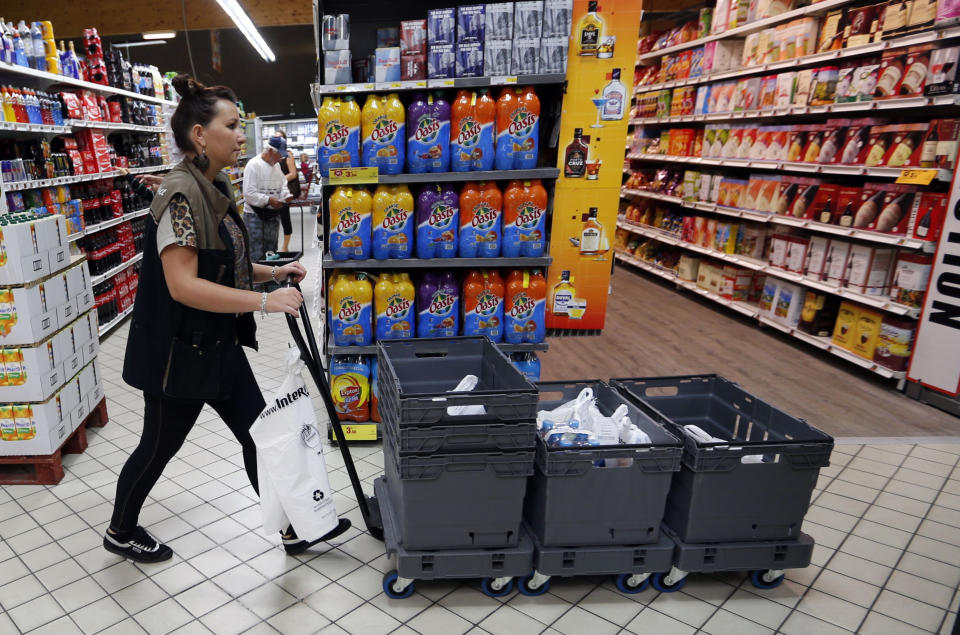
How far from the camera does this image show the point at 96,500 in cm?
276

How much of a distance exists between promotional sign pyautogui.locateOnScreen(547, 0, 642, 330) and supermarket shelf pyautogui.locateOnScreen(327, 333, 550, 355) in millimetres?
317

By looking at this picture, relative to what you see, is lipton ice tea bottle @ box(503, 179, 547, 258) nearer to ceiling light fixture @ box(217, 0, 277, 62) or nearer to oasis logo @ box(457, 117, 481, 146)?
oasis logo @ box(457, 117, 481, 146)

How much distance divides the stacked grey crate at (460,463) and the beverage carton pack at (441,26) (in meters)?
1.71

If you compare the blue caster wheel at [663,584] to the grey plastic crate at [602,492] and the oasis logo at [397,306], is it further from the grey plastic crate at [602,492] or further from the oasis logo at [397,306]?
the oasis logo at [397,306]

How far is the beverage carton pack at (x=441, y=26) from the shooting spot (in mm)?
2926

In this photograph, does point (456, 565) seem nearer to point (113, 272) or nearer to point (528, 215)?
point (528, 215)

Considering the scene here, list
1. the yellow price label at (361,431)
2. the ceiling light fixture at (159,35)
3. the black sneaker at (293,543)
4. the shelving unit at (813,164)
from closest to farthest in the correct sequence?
the black sneaker at (293,543) < the yellow price label at (361,431) < the shelving unit at (813,164) < the ceiling light fixture at (159,35)

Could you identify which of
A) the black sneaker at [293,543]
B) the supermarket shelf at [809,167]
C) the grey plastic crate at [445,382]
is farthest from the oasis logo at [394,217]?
the supermarket shelf at [809,167]

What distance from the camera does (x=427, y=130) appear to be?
118 inches

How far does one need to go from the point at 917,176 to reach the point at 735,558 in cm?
325

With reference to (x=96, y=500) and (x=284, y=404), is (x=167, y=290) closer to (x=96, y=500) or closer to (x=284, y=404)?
(x=284, y=404)

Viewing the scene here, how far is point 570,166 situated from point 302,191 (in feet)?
18.0

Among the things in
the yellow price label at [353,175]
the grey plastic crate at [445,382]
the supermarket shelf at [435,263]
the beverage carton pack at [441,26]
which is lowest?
the grey plastic crate at [445,382]

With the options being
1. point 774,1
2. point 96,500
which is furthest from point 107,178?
point 774,1
